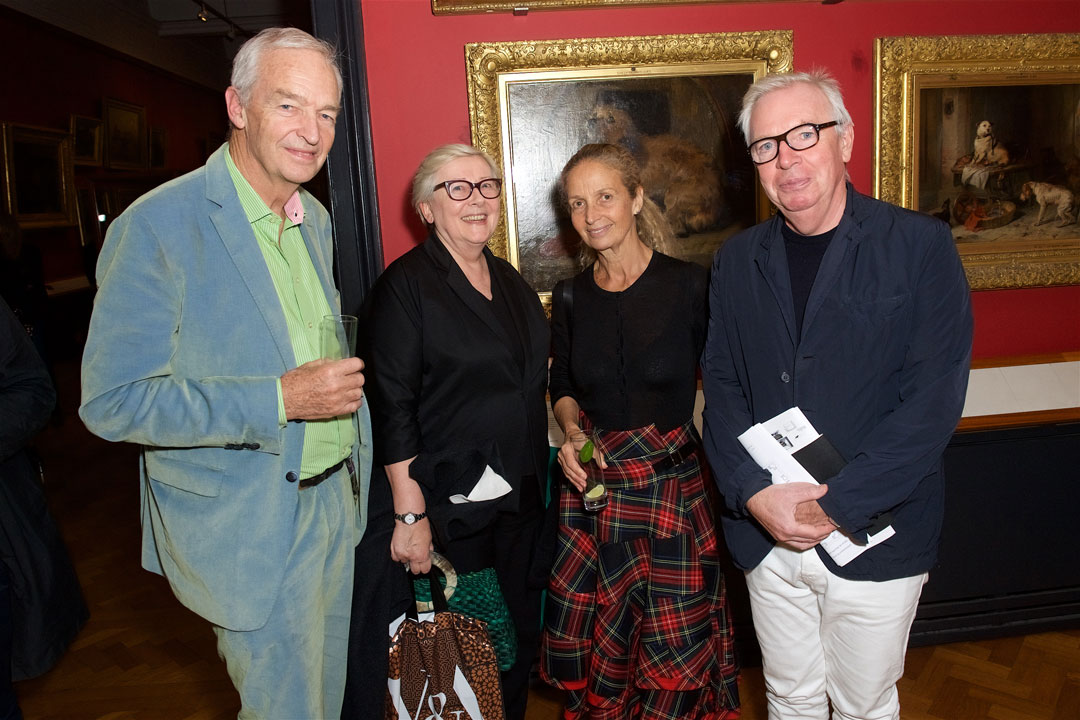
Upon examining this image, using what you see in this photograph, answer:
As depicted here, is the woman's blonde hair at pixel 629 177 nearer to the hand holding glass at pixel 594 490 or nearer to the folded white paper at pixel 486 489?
the hand holding glass at pixel 594 490

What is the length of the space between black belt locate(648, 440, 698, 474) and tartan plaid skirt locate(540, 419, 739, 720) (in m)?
0.01

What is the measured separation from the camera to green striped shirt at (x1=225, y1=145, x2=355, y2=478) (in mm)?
1624

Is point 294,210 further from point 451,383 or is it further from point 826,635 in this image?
point 826,635

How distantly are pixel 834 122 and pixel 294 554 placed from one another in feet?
5.19

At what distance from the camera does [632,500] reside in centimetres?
217

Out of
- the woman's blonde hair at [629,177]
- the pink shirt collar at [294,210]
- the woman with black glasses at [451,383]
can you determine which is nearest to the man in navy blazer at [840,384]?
the woman's blonde hair at [629,177]

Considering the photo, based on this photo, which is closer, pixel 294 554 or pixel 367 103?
pixel 294 554

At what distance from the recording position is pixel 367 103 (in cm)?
277

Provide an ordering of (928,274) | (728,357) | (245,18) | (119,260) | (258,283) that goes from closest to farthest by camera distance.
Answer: (119,260), (258,283), (928,274), (728,357), (245,18)

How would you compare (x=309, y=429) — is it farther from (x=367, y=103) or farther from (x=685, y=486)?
(x=367, y=103)

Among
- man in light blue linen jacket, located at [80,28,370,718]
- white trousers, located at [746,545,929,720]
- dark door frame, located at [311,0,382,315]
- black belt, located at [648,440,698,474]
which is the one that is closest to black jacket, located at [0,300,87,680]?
man in light blue linen jacket, located at [80,28,370,718]

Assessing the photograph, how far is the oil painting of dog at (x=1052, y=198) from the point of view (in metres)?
3.23

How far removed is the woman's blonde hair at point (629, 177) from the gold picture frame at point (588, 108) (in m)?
0.60

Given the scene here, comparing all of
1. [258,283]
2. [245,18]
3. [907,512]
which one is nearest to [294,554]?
[258,283]
